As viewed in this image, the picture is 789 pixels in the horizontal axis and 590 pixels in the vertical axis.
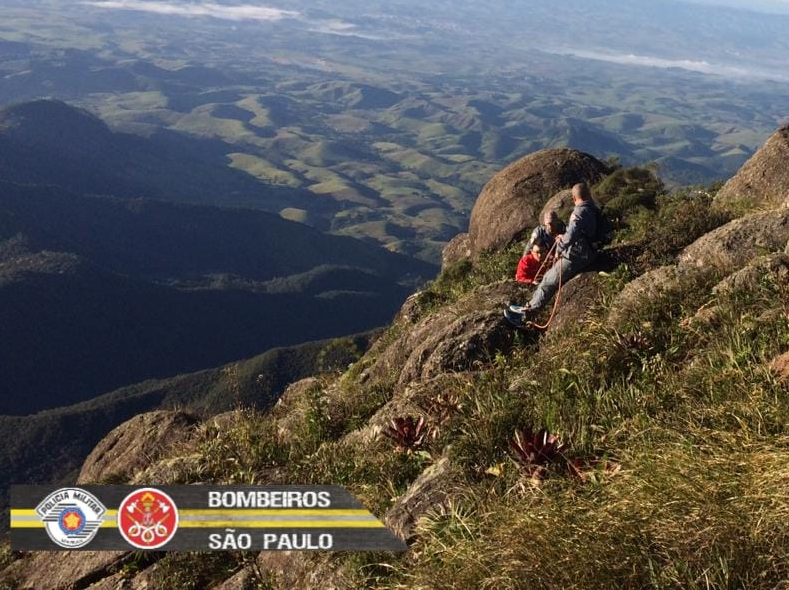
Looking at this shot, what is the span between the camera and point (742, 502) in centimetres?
507

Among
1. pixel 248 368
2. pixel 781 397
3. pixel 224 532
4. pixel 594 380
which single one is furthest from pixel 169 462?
pixel 248 368

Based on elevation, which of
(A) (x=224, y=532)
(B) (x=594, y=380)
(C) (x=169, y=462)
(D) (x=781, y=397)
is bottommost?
(C) (x=169, y=462)

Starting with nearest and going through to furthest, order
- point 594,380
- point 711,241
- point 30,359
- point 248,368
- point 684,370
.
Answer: point 684,370, point 594,380, point 711,241, point 248,368, point 30,359

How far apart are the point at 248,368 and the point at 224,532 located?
143635 mm

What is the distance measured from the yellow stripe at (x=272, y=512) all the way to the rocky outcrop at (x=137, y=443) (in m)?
9.12

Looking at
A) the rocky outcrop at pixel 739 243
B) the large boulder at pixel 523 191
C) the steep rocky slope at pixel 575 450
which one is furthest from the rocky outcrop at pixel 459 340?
the large boulder at pixel 523 191

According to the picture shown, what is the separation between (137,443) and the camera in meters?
18.3

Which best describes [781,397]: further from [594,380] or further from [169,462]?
[169,462]

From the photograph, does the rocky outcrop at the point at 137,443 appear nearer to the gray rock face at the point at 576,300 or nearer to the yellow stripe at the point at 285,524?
the yellow stripe at the point at 285,524

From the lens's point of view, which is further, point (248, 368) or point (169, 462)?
point (248, 368)

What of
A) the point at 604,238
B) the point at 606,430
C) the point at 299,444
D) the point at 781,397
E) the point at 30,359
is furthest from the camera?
the point at 30,359

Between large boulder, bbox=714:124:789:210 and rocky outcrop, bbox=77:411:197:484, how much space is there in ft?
54.2

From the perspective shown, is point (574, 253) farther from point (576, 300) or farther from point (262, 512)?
point (262, 512)

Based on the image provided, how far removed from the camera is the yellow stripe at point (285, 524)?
6668 millimetres
